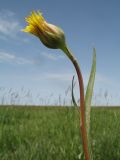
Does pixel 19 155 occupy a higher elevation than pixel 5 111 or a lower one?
lower

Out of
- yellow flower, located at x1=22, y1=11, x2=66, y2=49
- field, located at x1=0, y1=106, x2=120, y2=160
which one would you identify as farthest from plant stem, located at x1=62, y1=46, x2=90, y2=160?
field, located at x1=0, y1=106, x2=120, y2=160

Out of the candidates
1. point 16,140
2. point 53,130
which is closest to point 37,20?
point 16,140

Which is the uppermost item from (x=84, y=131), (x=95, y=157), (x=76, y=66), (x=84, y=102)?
(x=76, y=66)

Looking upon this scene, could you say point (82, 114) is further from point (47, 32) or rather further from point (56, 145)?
point (56, 145)

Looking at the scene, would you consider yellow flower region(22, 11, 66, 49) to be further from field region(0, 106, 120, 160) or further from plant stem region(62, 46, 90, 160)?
field region(0, 106, 120, 160)

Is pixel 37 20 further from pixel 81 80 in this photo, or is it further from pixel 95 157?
pixel 95 157

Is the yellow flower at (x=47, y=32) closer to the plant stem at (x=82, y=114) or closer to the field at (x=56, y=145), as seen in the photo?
the plant stem at (x=82, y=114)

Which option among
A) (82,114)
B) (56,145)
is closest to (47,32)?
(82,114)

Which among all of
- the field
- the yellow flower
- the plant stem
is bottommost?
the field
